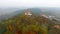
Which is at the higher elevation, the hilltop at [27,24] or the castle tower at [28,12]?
the castle tower at [28,12]

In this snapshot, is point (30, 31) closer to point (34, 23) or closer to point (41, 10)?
point (34, 23)

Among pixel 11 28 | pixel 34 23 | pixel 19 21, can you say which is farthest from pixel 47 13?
pixel 11 28

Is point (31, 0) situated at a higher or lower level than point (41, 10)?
higher

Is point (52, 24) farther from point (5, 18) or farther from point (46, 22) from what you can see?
point (5, 18)

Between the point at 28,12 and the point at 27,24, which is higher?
the point at 28,12

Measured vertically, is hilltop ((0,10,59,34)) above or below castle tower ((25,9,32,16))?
below

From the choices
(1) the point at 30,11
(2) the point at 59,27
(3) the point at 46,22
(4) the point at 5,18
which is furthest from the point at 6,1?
(2) the point at 59,27

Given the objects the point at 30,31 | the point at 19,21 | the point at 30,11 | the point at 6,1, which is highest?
the point at 6,1

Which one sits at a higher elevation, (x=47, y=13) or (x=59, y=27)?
(x=47, y=13)

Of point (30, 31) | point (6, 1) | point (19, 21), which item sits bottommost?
point (30, 31)
